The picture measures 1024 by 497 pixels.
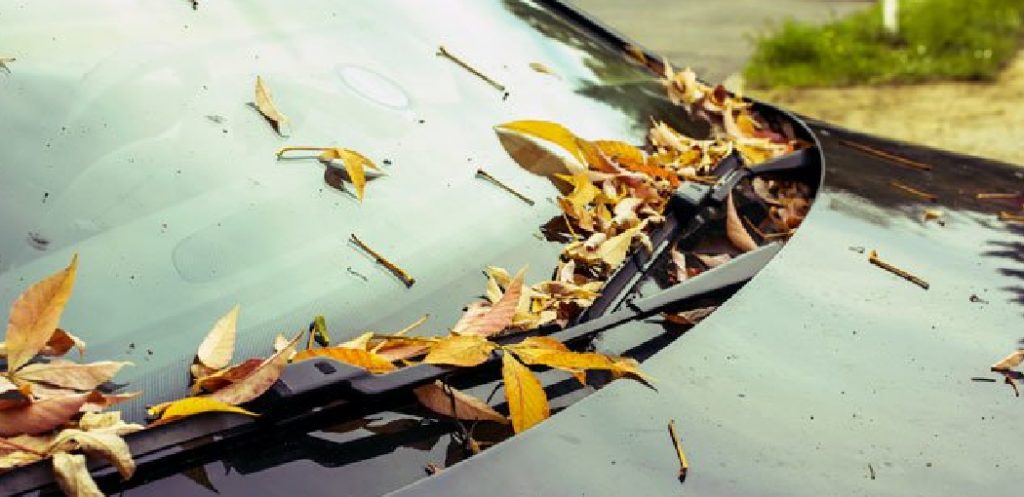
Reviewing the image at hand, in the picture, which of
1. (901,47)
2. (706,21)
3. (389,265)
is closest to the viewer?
(389,265)

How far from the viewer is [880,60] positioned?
853cm

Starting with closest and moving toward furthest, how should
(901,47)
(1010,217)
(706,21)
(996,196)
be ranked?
(1010,217)
(996,196)
(901,47)
(706,21)

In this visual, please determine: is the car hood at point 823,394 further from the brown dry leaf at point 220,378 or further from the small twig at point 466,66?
the small twig at point 466,66

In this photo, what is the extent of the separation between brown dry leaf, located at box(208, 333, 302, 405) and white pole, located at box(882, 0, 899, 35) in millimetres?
8448

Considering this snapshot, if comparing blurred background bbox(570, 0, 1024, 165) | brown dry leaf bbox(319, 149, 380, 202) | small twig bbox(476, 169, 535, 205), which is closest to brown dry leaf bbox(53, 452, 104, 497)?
brown dry leaf bbox(319, 149, 380, 202)

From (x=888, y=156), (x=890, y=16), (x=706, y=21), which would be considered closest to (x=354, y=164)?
(x=888, y=156)

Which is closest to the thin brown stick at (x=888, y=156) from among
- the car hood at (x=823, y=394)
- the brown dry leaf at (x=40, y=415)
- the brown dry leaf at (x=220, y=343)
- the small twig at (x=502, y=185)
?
the car hood at (x=823, y=394)

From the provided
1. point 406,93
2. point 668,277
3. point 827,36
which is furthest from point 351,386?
point 827,36

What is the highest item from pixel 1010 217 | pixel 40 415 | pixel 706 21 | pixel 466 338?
pixel 1010 217

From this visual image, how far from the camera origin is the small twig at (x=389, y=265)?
1689 millimetres

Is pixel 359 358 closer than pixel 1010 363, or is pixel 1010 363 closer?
pixel 359 358

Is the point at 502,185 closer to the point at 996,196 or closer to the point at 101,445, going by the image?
the point at 101,445

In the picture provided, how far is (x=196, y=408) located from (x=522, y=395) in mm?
373

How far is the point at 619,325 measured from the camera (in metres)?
1.65
